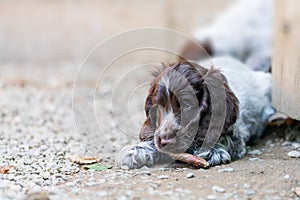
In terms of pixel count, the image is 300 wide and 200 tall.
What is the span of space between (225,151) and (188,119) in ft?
1.45

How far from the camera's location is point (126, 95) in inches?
296

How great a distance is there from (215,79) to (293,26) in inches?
31.7

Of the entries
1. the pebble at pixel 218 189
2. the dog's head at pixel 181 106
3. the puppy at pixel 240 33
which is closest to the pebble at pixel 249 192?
the pebble at pixel 218 189

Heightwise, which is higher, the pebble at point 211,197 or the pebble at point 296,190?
the pebble at point 296,190

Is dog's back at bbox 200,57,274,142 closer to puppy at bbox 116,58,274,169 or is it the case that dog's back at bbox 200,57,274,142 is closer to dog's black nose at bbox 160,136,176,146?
puppy at bbox 116,58,274,169

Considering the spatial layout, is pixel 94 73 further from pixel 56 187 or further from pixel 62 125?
pixel 56 187

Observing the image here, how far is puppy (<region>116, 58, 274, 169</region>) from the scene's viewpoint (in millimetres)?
4309

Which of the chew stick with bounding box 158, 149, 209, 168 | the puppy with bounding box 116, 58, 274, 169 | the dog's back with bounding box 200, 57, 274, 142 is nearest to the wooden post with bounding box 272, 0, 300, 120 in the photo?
the dog's back with bounding box 200, 57, 274, 142

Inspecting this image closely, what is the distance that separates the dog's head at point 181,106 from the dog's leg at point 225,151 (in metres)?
0.15

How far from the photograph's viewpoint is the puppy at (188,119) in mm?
4309

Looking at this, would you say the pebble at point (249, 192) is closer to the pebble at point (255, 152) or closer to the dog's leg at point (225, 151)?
the dog's leg at point (225, 151)

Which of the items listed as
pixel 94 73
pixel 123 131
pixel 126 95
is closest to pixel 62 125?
pixel 123 131

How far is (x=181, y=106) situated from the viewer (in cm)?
434

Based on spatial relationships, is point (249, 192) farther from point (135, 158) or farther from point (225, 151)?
point (135, 158)
